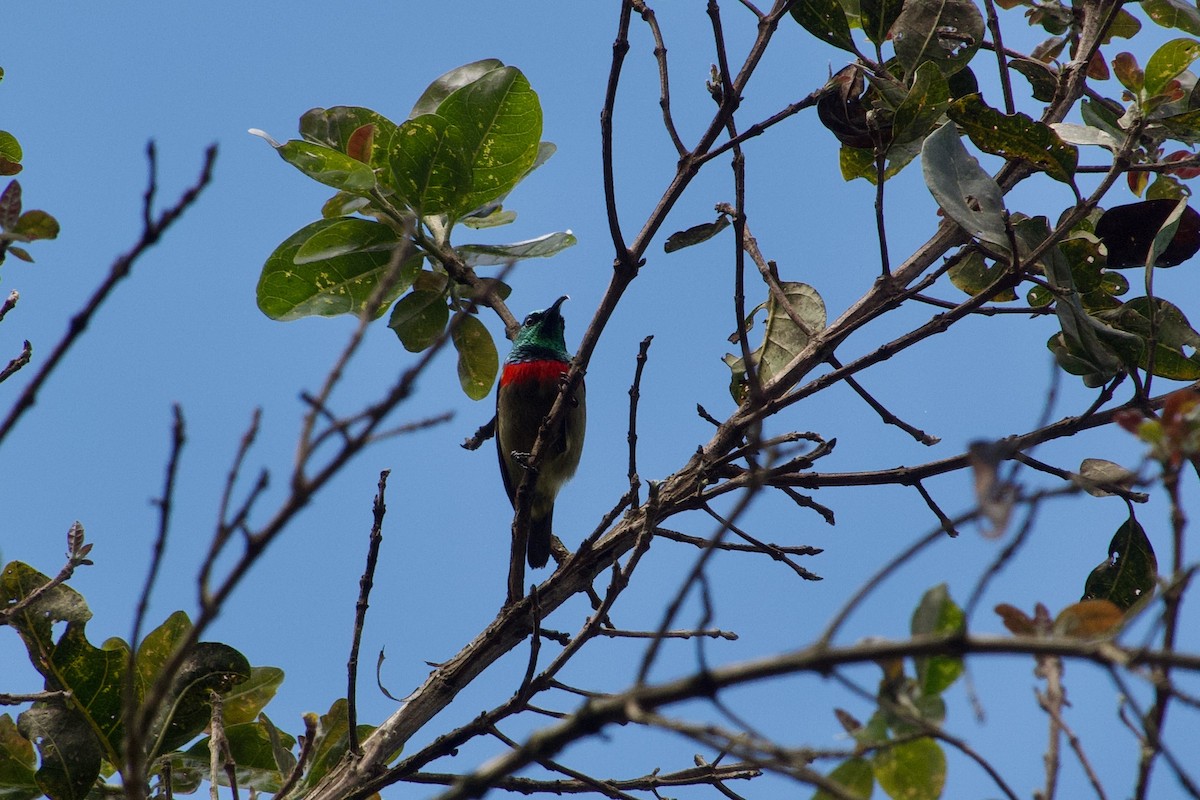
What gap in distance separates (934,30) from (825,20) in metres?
0.33

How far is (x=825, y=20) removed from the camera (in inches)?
129

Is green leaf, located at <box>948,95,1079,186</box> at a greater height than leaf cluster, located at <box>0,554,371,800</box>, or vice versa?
green leaf, located at <box>948,95,1079,186</box>

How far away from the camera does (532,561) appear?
17.8 feet

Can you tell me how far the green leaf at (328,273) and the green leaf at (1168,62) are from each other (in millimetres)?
2186

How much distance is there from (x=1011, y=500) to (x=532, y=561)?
177 inches

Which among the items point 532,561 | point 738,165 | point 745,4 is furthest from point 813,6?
point 532,561

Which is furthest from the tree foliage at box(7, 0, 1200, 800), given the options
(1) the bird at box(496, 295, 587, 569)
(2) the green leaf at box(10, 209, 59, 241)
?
(1) the bird at box(496, 295, 587, 569)

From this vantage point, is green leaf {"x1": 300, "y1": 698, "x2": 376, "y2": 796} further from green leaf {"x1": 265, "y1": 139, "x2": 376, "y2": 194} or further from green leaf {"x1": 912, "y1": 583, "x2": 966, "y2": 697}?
green leaf {"x1": 912, "y1": 583, "x2": 966, "y2": 697}

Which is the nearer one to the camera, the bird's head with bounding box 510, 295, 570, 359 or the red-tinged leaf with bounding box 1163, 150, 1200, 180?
the red-tinged leaf with bounding box 1163, 150, 1200, 180

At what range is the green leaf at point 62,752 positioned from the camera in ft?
8.86

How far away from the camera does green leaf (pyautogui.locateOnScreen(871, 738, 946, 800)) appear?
1498mm

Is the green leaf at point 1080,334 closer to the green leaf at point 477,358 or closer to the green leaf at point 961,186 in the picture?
the green leaf at point 961,186

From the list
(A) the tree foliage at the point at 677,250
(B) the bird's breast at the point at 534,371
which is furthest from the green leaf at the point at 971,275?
(B) the bird's breast at the point at 534,371

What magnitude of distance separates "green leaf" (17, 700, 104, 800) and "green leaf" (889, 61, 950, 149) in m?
2.64
